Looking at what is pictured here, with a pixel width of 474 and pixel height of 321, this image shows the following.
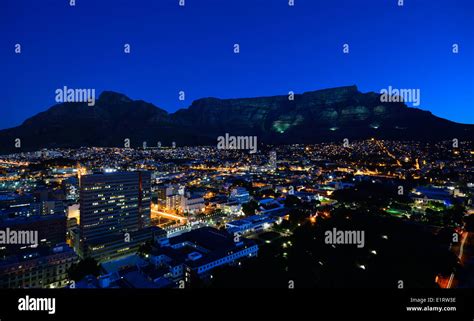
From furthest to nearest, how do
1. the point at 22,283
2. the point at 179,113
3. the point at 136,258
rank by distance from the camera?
the point at 179,113 < the point at 136,258 < the point at 22,283

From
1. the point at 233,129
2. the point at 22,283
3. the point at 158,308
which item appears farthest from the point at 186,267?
the point at 233,129

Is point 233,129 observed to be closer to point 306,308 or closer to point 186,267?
point 186,267
